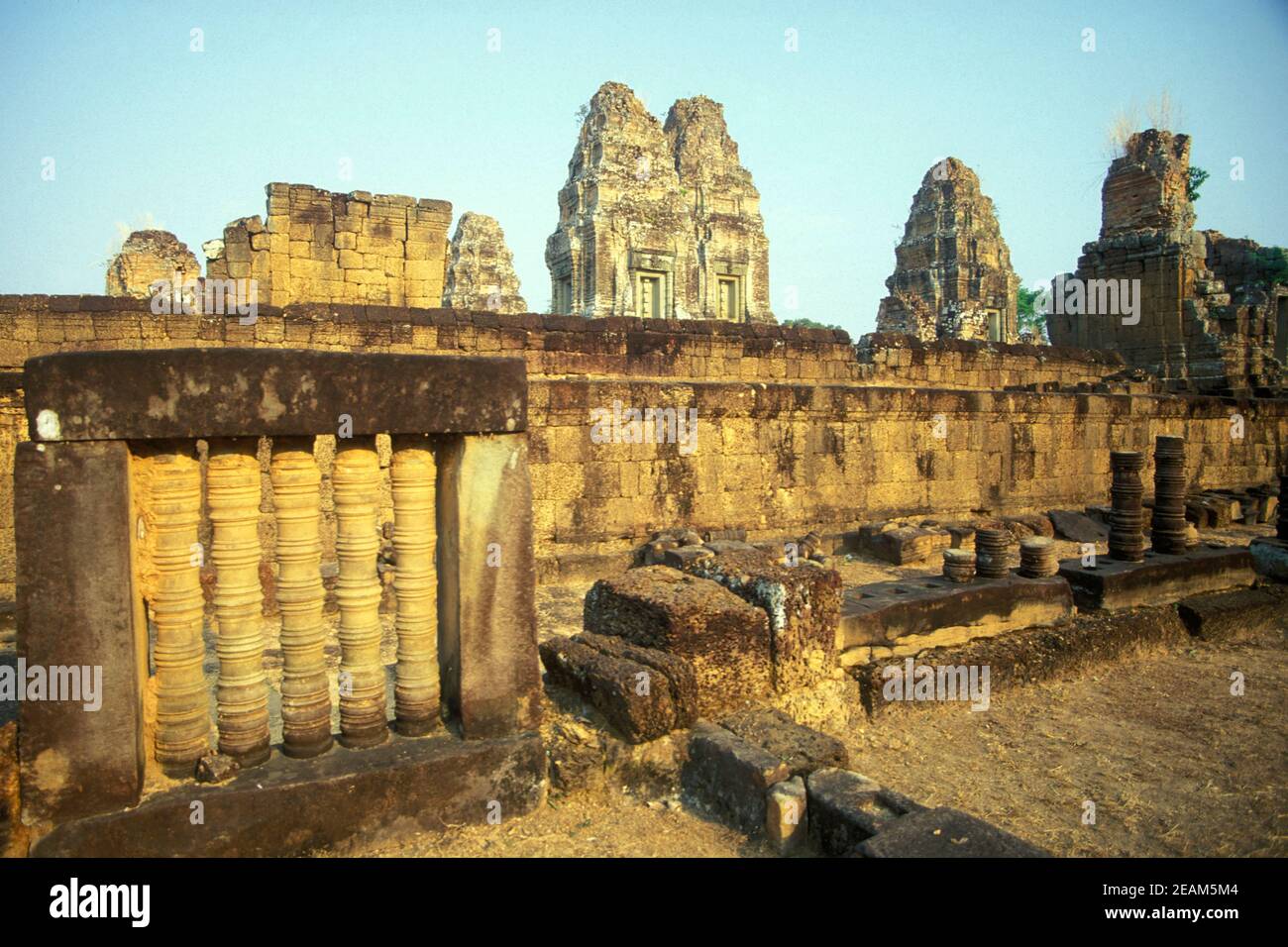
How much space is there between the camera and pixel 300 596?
9.53 ft

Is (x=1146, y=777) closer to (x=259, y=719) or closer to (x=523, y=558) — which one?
(x=523, y=558)

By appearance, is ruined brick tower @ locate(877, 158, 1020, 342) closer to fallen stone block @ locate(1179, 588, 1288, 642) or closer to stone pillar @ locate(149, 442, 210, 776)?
fallen stone block @ locate(1179, 588, 1288, 642)

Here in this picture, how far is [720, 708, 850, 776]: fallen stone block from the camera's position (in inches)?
133

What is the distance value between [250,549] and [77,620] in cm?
56

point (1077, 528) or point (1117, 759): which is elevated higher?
point (1077, 528)

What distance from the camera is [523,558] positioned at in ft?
10.1

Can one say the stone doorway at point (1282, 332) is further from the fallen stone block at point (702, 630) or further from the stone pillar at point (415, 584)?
the stone pillar at point (415, 584)

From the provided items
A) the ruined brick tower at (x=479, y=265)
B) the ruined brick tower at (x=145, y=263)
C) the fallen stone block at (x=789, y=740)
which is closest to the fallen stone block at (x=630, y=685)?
the fallen stone block at (x=789, y=740)

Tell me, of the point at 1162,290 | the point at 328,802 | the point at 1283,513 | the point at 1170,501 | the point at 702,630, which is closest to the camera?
the point at 328,802

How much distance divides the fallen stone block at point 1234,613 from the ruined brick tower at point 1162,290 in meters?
14.9

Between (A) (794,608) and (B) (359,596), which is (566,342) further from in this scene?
(B) (359,596)

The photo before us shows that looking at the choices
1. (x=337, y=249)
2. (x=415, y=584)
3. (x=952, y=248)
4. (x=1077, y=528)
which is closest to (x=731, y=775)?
(x=415, y=584)

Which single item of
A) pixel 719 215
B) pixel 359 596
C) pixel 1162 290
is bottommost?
pixel 359 596
